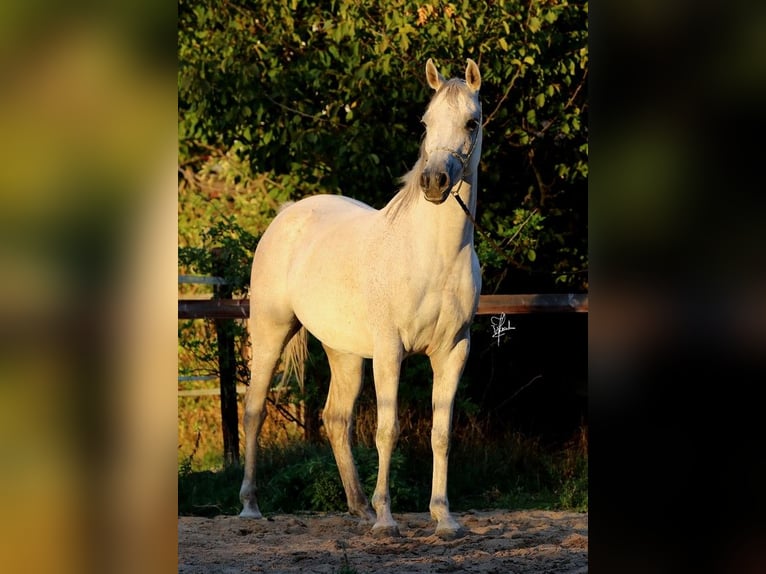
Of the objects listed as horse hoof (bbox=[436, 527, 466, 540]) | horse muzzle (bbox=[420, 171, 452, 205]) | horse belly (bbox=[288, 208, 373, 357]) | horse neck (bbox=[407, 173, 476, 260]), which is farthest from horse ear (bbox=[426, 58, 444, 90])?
horse hoof (bbox=[436, 527, 466, 540])

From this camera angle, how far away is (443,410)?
5473 mm

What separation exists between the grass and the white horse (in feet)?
1.44

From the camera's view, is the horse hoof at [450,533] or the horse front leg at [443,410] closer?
the horse hoof at [450,533]

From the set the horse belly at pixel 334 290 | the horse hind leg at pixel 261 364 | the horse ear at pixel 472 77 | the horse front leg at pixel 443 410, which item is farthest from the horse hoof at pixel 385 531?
the horse ear at pixel 472 77

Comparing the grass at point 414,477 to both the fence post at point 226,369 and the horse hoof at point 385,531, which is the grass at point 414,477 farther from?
the horse hoof at point 385,531

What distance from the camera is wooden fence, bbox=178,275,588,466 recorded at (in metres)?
6.82

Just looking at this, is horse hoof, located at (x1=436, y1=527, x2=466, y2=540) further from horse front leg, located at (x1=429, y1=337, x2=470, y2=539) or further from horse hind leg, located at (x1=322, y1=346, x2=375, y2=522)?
horse hind leg, located at (x1=322, y1=346, x2=375, y2=522)

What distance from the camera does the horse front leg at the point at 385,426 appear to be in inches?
209

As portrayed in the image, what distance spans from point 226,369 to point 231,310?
0.78 m

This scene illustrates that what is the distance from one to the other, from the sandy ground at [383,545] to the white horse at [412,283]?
6.9 inches

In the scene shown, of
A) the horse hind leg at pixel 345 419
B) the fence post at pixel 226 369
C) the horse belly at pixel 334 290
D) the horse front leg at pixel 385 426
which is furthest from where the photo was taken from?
the fence post at pixel 226 369

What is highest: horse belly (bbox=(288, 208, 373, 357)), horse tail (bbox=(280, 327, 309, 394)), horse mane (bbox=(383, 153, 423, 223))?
horse mane (bbox=(383, 153, 423, 223))
